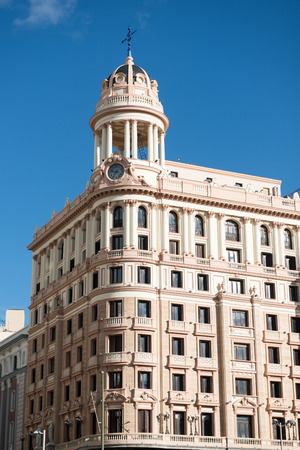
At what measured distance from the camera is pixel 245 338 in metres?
91.3

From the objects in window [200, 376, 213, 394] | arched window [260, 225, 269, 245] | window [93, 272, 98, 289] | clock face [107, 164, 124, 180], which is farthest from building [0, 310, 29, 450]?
arched window [260, 225, 269, 245]

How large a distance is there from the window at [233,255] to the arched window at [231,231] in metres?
1.41

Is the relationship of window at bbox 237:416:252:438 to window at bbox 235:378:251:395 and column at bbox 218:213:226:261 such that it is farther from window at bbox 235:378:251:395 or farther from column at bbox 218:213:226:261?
column at bbox 218:213:226:261

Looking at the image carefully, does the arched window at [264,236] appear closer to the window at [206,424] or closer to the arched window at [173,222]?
the arched window at [173,222]

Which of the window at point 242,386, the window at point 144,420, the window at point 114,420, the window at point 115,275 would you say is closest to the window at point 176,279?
the window at point 115,275

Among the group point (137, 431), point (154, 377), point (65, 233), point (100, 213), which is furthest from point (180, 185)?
point (137, 431)

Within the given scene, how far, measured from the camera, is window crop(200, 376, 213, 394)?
8781cm

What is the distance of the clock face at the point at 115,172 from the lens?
93.3 meters

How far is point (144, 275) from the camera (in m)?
89.9

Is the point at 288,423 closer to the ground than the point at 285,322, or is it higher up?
closer to the ground

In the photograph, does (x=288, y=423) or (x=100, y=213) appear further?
(x=100, y=213)

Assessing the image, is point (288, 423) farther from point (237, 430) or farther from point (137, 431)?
point (137, 431)

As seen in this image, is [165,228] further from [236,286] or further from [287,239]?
[287,239]

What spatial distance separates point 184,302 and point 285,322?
12730 millimetres
